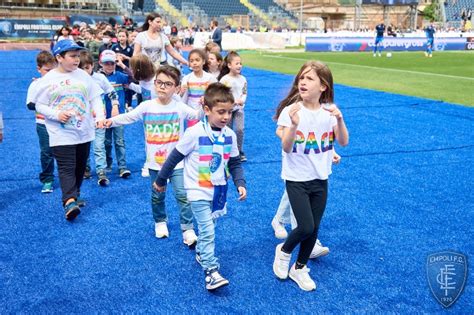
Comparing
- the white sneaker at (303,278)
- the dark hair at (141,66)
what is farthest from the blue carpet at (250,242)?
the dark hair at (141,66)

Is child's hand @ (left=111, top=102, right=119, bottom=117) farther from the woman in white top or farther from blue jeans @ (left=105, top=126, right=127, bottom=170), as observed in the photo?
the woman in white top

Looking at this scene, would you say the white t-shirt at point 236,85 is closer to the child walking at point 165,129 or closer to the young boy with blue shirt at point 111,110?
the young boy with blue shirt at point 111,110

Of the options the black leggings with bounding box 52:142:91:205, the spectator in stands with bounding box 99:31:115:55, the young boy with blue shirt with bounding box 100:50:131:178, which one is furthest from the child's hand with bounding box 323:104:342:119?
the spectator in stands with bounding box 99:31:115:55

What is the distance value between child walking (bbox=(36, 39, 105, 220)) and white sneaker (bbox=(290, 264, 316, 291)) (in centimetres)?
248

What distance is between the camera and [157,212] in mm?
4684

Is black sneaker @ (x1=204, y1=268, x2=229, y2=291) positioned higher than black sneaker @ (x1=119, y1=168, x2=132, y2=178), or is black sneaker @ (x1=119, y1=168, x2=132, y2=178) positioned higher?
black sneaker @ (x1=119, y1=168, x2=132, y2=178)

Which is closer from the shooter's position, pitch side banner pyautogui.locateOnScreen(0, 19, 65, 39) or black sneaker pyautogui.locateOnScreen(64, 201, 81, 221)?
black sneaker pyautogui.locateOnScreen(64, 201, 81, 221)

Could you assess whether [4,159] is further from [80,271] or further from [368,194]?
[368,194]

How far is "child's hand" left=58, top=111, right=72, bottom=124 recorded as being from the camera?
4762 mm

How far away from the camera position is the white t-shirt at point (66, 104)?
4895 millimetres

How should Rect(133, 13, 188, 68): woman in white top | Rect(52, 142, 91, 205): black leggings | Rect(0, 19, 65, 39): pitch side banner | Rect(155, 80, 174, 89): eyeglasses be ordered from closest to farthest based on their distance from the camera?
Rect(155, 80, 174, 89): eyeglasses → Rect(52, 142, 91, 205): black leggings → Rect(133, 13, 188, 68): woman in white top → Rect(0, 19, 65, 39): pitch side banner

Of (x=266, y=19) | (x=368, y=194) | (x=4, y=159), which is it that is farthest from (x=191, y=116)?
(x=266, y=19)

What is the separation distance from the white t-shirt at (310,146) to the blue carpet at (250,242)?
92 centimetres

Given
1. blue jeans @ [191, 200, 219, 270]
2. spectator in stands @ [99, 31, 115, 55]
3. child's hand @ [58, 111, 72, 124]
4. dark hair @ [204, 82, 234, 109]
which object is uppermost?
spectator in stands @ [99, 31, 115, 55]
